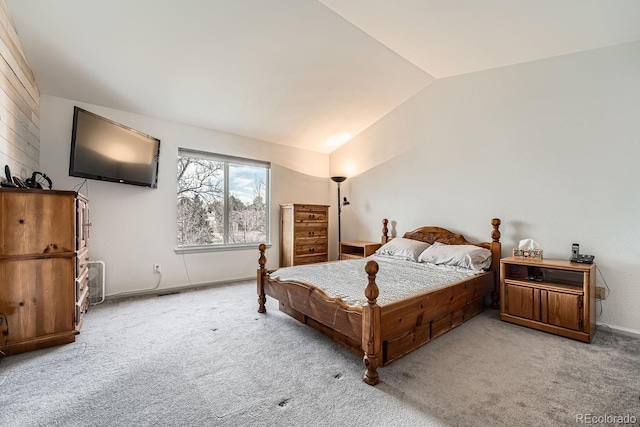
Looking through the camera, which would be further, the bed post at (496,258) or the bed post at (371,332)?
the bed post at (496,258)

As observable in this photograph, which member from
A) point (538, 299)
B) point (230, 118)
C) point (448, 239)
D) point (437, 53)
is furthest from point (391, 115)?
point (538, 299)

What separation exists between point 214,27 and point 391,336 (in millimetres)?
3083

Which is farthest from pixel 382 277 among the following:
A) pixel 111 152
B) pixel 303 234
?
pixel 111 152

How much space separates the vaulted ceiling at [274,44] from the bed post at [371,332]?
7.80 ft

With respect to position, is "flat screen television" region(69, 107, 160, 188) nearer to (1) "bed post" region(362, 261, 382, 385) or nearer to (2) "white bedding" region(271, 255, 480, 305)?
(2) "white bedding" region(271, 255, 480, 305)

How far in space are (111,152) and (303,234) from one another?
9.25ft

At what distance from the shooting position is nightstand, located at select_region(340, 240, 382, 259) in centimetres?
448

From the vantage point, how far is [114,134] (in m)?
3.22

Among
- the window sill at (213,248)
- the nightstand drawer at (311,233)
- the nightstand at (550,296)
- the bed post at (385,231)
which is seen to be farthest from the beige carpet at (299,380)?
the nightstand drawer at (311,233)

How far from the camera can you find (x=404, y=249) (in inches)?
147

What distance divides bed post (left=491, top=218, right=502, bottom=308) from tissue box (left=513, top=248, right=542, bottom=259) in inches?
12.1

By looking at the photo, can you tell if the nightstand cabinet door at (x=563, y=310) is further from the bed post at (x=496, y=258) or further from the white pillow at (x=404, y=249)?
the white pillow at (x=404, y=249)
